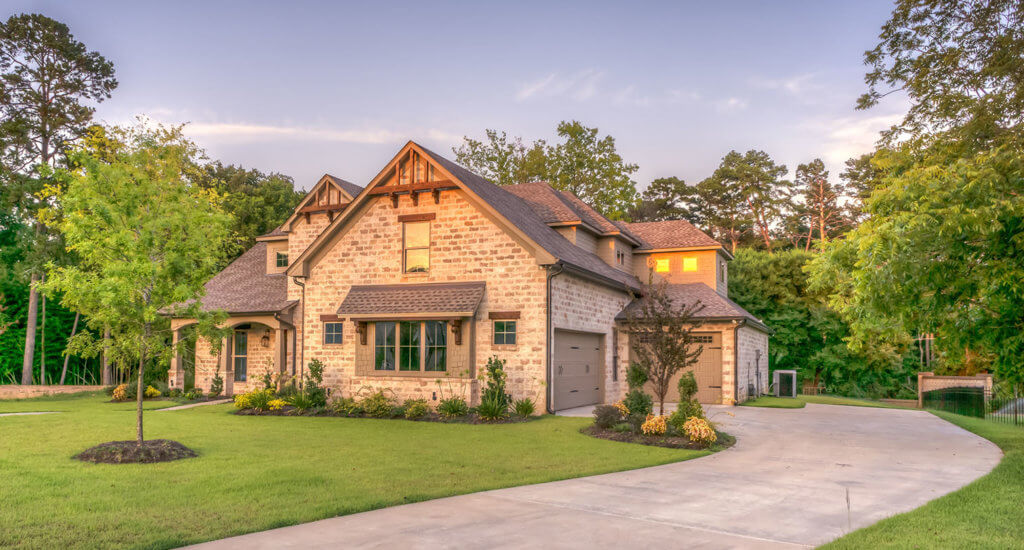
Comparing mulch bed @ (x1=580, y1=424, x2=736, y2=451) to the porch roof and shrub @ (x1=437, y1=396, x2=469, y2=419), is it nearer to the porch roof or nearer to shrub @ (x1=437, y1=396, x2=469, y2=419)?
shrub @ (x1=437, y1=396, x2=469, y2=419)

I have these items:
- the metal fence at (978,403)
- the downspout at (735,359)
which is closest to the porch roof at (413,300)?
the downspout at (735,359)

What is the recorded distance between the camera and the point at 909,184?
11.5 m

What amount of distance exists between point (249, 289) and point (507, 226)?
12077mm

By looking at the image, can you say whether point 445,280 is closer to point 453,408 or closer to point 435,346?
point 435,346

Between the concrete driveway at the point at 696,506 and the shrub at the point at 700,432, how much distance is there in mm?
586

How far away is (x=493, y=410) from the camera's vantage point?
16453 mm

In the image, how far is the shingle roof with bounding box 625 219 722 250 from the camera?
87.0 ft

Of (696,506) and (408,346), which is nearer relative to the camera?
(696,506)

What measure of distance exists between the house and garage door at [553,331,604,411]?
6cm

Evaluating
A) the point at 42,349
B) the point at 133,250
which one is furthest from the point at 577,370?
the point at 42,349

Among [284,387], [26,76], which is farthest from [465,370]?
[26,76]

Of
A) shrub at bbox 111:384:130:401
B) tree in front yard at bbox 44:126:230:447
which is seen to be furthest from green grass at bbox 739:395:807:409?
shrub at bbox 111:384:130:401

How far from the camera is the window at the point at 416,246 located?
19500mm

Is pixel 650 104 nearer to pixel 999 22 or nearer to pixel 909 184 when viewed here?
pixel 999 22
